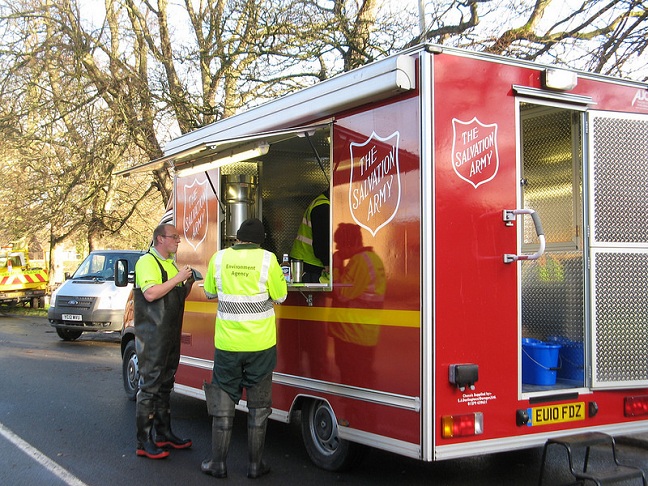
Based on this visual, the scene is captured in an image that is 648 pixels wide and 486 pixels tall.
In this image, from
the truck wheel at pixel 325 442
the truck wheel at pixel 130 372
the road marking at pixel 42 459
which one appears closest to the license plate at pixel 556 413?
the truck wheel at pixel 325 442

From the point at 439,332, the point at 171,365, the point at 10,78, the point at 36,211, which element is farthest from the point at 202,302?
the point at 36,211

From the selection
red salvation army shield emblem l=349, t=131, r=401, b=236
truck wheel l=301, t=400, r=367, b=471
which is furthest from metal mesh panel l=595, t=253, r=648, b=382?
truck wheel l=301, t=400, r=367, b=471

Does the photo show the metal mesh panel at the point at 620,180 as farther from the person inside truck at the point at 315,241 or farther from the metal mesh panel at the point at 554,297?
the person inside truck at the point at 315,241

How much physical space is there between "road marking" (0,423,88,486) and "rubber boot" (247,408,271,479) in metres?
1.23

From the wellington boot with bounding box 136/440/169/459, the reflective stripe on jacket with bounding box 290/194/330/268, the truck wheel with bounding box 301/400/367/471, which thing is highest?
the reflective stripe on jacket with bounding box 290/194/330/268

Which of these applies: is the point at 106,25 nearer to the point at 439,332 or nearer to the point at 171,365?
the point at 171,365

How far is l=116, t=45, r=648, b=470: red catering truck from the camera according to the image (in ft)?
14.6

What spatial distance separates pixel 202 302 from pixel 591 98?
3.93 m

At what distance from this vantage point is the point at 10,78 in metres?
16.4

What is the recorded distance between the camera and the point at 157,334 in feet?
19.7

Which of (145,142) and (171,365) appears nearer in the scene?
(171,365)

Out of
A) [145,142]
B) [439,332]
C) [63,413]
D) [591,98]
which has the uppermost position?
[145,142]

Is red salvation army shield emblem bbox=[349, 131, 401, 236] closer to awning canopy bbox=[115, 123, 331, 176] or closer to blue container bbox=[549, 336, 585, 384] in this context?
awning canopy bbox=[115, 123, 331, 176]

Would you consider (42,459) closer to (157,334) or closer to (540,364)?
(157,334)
